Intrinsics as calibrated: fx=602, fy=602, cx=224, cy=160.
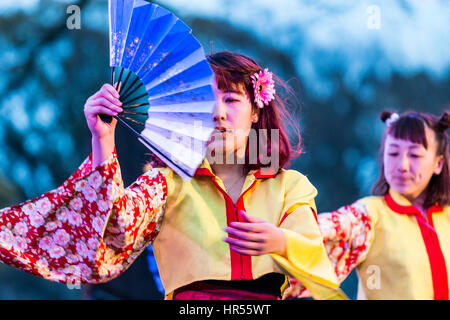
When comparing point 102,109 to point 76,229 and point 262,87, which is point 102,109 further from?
point 262,87

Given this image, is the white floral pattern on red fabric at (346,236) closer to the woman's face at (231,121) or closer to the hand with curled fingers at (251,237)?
the woman's face at (231,121)

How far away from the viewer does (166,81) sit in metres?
1.74

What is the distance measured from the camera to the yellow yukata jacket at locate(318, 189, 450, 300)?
8.11 feet

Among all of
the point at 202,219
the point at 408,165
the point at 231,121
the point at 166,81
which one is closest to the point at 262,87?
the point at 231,121

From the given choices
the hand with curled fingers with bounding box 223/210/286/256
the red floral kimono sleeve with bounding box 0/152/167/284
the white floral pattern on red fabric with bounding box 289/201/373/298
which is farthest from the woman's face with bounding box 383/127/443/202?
the red floral kimono sleeve with bounding box 0/152/167/284

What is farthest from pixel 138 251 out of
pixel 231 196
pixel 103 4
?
pixel 103 4

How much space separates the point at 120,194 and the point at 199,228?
0.31m

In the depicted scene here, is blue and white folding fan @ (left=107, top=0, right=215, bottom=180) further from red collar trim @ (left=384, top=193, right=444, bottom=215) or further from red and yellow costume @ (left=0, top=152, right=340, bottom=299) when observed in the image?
red collar trim @ (left=384, top=193, right=444, bottom=215)

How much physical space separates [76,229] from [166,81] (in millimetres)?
493

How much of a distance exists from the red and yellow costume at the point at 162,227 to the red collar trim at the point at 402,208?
2.86 ft

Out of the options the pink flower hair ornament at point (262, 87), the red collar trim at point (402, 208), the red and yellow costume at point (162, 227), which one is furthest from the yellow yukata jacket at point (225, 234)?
the red collar trim at point (402, 208)

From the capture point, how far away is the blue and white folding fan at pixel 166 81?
66.2 inches

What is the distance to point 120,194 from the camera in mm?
1599

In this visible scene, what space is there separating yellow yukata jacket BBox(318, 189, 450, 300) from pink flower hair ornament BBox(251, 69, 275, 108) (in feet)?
2.19
